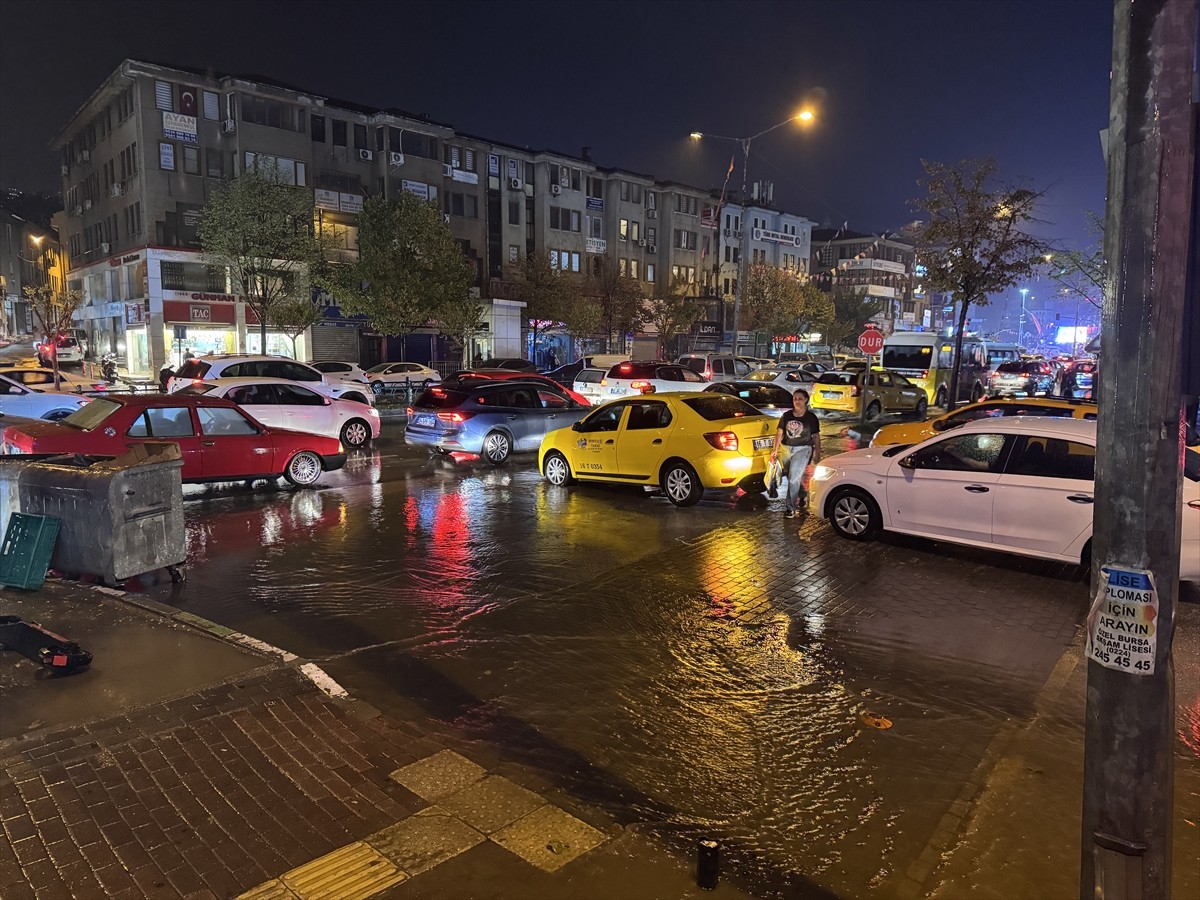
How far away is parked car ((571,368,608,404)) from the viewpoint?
25.4m

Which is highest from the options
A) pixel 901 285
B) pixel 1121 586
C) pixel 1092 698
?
pixel 901 285

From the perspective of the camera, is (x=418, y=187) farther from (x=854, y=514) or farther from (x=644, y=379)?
(x=854, y=514)

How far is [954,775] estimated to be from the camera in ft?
14.9

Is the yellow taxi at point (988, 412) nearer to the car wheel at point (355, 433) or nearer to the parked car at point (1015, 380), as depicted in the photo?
the car wheel at point (355, 433)

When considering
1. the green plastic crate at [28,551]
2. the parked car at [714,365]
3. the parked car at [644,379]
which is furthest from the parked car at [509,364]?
the green plastic crate at [28,551]

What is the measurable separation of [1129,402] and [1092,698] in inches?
39.1

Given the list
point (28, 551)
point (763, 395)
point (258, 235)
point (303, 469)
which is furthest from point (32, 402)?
point (258, 235)

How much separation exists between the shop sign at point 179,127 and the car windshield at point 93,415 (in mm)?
35014

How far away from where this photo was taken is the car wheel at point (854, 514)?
381 inches

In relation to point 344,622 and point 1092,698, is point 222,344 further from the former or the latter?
point 1092,698

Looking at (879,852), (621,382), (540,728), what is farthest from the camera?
(621,382)

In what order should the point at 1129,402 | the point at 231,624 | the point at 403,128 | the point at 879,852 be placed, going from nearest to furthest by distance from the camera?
the point at 1129,402 < the point at 879,852 < the point at 231,624 < the point at 403,128

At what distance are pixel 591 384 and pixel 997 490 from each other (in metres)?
18.1

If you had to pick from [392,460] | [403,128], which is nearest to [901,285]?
[403,128]
